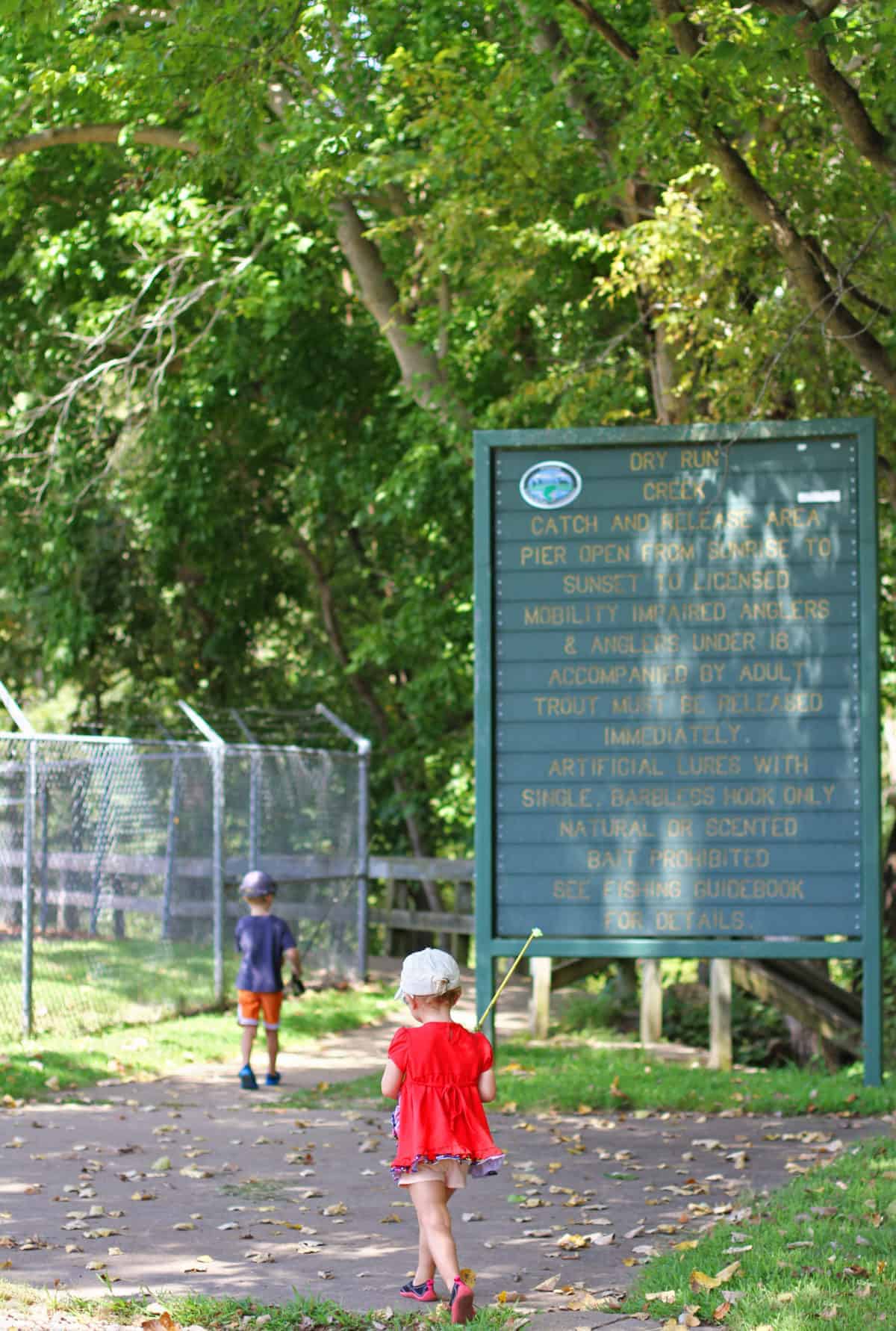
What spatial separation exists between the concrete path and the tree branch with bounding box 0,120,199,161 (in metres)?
8.58

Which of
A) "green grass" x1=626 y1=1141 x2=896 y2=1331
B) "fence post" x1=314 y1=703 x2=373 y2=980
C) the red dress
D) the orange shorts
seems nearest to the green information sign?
the orange shorts

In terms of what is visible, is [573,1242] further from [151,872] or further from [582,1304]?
[151,872]

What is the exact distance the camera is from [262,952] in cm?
1065

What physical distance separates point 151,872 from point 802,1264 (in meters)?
9.28

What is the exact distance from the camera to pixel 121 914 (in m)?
13.6

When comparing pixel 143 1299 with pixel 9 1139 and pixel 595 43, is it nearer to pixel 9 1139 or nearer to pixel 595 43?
pixel 9 1139

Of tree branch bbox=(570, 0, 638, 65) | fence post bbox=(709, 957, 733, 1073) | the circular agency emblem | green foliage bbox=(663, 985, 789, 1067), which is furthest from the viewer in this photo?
green foliage bbox=(663, 985, 789, 1067)

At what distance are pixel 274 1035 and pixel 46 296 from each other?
1042 cm

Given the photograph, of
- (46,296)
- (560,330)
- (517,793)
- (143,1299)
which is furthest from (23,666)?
(143,1299)

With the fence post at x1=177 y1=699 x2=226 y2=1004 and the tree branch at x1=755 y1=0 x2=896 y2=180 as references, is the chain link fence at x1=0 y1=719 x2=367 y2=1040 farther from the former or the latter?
the tree branch at x1=755 y1=0 x2=896 y2=180

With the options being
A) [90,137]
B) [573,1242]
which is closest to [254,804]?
[90,137]

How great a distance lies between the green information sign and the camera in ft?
31.3

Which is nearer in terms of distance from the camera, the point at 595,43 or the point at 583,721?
the point at 583,721

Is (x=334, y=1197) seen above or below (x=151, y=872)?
below
